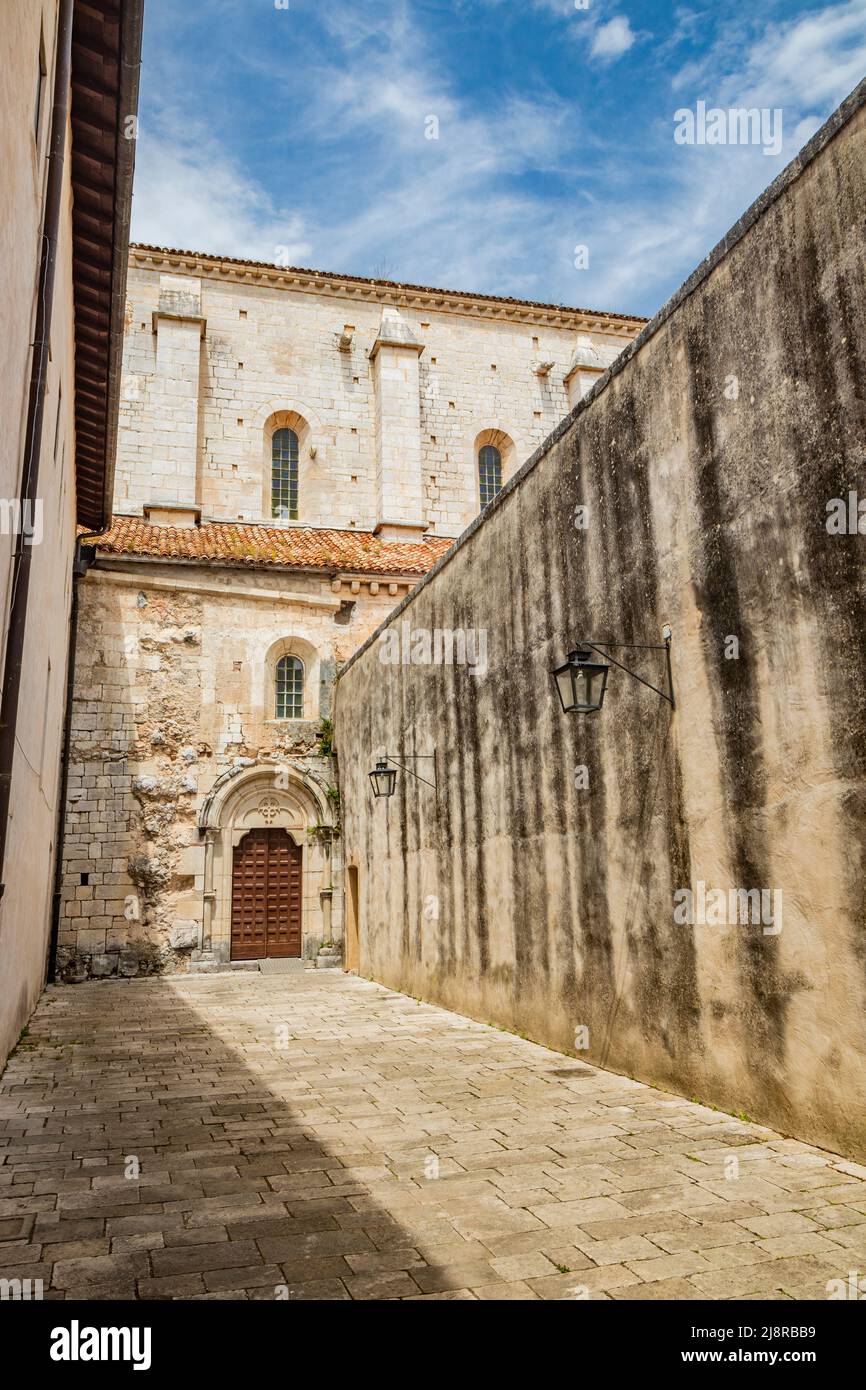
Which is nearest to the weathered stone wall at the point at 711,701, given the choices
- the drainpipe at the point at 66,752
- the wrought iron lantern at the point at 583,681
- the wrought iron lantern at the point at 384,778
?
the wrought iron lantern at the point at 583,681

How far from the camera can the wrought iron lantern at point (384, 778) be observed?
1283 centimetres

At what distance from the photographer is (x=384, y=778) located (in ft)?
43.4

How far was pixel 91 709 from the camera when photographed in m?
16.9

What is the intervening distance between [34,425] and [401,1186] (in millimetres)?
5527

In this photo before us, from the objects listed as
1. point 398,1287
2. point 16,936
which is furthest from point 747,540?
point 16,936

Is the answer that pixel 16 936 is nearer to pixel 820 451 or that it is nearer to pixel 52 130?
pixel 52 130

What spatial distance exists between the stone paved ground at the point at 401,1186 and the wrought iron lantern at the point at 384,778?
5.09m

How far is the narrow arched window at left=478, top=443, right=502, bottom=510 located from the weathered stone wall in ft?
49.3

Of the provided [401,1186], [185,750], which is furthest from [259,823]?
[401,1186]

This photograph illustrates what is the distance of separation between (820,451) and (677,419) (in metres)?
1.60

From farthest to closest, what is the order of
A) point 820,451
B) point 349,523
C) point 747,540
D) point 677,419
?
point 349,523 < point 677,419 < point 747,540 < point 820,451

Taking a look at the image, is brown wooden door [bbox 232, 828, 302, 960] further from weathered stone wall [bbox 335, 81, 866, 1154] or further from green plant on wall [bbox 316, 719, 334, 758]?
weathered stone wall [bbox 335, 81, 866, 1154]

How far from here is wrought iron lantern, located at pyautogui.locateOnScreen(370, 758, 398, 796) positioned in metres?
12.8

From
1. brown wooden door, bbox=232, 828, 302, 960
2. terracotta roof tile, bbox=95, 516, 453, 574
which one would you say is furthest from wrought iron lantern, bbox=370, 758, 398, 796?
terracotta roof tile, bbox=95, 516, 453, 574
